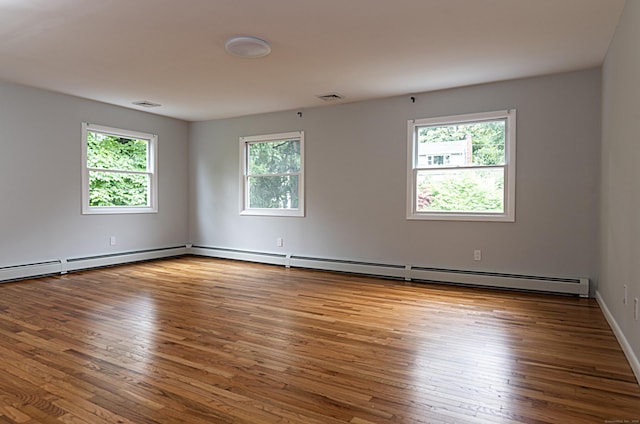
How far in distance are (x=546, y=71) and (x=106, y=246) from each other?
6064 millimetres

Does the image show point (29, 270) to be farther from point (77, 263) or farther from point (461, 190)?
point (461, 190)

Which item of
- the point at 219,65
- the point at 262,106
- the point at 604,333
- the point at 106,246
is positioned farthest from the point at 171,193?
the point at 604,333

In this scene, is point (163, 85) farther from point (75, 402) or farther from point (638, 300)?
point (638, 300)

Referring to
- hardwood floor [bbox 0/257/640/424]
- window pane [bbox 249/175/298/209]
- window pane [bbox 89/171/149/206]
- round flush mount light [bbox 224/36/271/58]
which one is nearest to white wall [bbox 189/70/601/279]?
window pane [bbox 249/175/298/209]

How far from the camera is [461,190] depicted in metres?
5.05

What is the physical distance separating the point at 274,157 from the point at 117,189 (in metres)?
2.39

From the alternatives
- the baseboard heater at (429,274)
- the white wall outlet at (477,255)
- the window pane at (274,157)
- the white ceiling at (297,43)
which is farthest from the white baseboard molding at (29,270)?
the white wall outlet at (477,255)

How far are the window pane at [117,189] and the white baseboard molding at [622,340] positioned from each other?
6183mm

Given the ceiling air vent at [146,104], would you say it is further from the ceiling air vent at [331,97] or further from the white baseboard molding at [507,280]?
the white baseboard molding at [507,280]

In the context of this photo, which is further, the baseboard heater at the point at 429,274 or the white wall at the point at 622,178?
the baseboard heater at the point at 429,274

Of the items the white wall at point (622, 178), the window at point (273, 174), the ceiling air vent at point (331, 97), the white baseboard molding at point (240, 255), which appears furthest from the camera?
the white baseboard molding at point (240, 255)

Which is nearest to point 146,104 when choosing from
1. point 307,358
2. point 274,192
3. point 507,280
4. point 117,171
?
point 117,171

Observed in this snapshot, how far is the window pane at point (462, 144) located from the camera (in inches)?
190

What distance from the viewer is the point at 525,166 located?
182 inches
